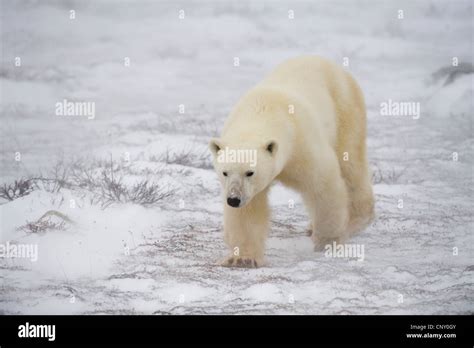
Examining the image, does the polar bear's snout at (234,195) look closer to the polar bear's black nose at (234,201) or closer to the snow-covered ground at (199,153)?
the polar bear's black nose at (234,201)

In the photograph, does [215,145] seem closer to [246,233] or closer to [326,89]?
[246,233]

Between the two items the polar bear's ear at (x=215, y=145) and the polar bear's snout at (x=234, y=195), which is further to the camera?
the polar bear's ear at (x=215, y=145)

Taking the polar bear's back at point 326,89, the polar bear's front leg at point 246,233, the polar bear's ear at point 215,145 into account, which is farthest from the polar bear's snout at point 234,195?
the polar bear's back at point 326,89

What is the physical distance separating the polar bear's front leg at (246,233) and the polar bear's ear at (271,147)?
20.1 inches

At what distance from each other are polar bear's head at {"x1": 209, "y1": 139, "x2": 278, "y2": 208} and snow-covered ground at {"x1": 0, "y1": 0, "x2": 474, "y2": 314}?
643 millimetres

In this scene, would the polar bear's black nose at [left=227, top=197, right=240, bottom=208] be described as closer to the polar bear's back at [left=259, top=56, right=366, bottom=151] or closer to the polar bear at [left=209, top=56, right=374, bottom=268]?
the polar bear at [left=209, top=56, right=374, bottom=268]

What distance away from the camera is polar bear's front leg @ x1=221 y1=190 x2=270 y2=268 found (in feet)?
17.6

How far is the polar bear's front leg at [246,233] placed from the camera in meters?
5.35

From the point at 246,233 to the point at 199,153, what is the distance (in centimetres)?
224

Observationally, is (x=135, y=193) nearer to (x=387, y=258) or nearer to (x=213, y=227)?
(x=213, y=227)

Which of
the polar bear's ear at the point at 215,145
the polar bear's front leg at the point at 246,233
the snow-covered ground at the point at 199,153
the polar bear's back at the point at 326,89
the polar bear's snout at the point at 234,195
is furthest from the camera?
the polar bear's back at the point at 326,89

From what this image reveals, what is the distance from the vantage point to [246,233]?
17.7ft

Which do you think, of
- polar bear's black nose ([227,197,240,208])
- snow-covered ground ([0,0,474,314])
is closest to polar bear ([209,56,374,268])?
polar bear's black nose ([227,197,240,208])
